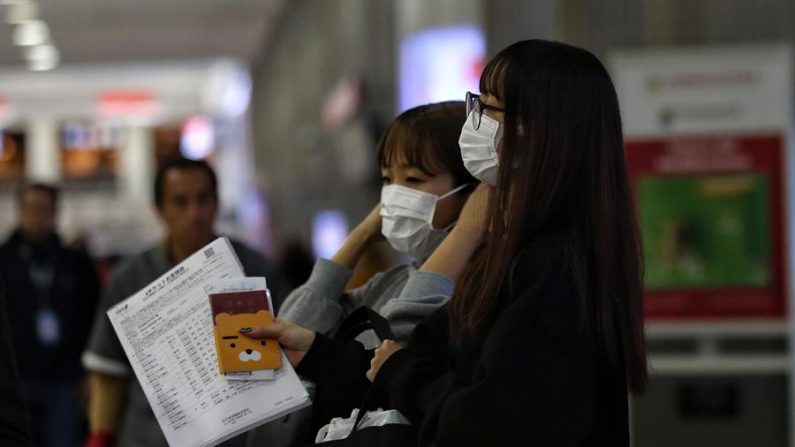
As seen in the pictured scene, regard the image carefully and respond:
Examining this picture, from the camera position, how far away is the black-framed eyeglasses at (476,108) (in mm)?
2248

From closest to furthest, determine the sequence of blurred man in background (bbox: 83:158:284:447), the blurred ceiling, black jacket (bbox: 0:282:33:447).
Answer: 1. black jacket (bbox: 0:282:33:447)
2. blurred man in background (bbox: 83:158:284:447)
3. the blurred ceiling

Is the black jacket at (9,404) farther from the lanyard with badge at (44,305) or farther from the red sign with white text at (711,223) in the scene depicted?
the lanyard with badge at (44,305)

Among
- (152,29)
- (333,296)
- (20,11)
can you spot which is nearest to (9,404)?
(333,296)

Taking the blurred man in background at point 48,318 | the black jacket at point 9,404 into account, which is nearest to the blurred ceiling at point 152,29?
the blurred man in background at point 48,318

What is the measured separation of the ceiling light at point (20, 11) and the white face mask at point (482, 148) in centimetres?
1573

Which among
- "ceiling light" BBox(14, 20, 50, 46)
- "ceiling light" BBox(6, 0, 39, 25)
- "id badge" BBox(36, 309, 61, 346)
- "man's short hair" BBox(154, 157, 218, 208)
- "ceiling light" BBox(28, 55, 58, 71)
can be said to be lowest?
"id badge" BBox(36, 309, 61, 346)

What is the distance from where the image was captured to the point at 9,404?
178cm

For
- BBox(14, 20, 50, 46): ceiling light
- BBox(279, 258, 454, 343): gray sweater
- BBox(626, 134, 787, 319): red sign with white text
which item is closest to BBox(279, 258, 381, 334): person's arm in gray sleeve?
BBox(279, 258, 454, 343): gray sweater

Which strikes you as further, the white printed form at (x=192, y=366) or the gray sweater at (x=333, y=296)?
the gray sweater at (x=333, y=296)

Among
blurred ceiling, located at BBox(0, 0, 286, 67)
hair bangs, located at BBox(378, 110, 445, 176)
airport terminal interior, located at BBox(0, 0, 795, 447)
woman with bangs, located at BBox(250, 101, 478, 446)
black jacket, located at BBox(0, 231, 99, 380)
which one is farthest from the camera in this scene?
blurred ceiling, located at BBox(0, 0, 286, 67)

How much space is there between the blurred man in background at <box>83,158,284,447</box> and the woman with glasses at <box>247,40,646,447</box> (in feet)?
6.66

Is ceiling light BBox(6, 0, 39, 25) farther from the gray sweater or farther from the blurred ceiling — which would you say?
the gray sweater

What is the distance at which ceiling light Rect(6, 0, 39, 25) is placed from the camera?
17.4 m

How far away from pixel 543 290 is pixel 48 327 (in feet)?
17.5
